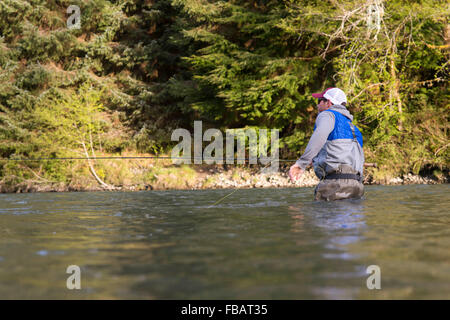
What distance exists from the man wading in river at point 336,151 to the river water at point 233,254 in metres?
0.68

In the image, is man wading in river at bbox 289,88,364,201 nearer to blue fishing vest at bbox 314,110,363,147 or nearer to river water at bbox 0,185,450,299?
blue fishing vest at bbox 314,110,363,147

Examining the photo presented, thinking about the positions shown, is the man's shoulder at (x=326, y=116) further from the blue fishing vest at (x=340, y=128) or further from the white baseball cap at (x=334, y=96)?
the white baseball cap at (x=334, y=96)

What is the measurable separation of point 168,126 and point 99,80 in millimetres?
4112

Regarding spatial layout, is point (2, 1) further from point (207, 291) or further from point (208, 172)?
point (207, 291)

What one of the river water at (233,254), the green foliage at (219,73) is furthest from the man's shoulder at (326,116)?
the green foliage at (219,73)

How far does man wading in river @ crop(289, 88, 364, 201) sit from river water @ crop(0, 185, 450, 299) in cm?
68

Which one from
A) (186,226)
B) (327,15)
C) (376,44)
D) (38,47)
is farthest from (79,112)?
Result: (186,226)

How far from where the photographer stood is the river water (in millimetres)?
3104

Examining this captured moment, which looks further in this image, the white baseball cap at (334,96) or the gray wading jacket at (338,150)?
the white baseball cap at (334,96)

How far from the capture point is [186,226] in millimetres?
5875

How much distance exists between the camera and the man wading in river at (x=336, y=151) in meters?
7.31

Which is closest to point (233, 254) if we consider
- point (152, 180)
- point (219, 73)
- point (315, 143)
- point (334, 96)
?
point (315, 143)

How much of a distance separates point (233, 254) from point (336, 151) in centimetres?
393

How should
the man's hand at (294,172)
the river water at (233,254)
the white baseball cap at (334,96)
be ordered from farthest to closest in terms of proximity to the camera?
the white baseball cap at (334,96) → the man's hand at (294,172) → the river water at (233,254)
